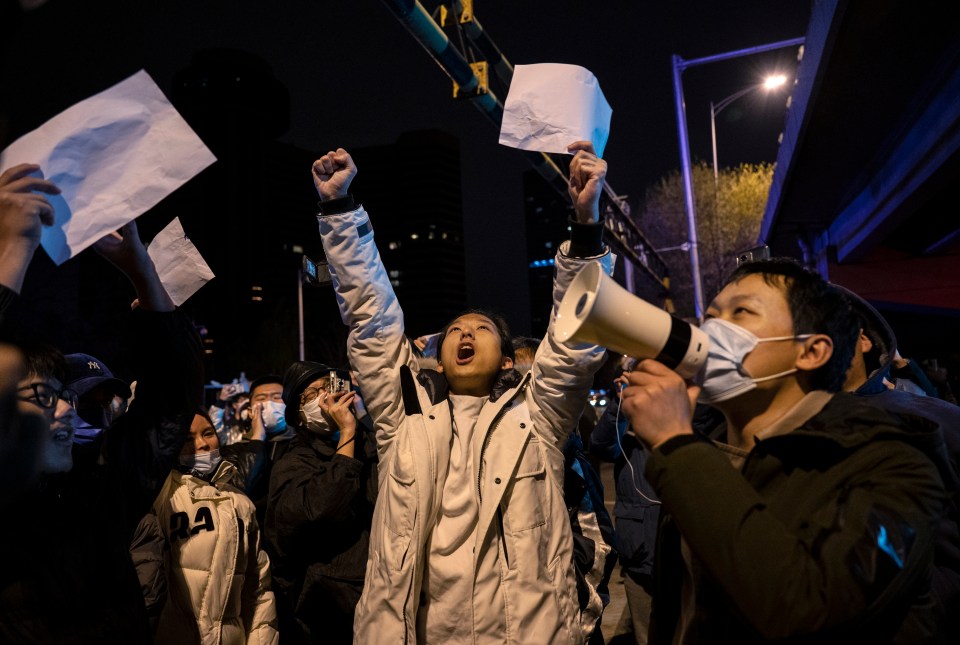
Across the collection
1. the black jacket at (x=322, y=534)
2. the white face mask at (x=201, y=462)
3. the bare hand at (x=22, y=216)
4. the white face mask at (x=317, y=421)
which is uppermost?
the bare hand at (x=22, y=216)

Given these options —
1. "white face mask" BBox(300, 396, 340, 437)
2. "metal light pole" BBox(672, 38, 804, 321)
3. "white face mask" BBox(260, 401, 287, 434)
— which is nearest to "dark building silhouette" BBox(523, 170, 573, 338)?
"metal light pole" BBox(672, 38, 804, 321)

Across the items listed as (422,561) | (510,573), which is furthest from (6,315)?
(510,573)

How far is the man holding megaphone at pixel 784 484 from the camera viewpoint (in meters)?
1.40

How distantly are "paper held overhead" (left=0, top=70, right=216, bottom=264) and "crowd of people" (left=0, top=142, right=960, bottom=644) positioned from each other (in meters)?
0.07

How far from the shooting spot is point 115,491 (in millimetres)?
2330

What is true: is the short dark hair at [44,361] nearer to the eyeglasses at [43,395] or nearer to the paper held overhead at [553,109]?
the eyeglasses at [43,395]

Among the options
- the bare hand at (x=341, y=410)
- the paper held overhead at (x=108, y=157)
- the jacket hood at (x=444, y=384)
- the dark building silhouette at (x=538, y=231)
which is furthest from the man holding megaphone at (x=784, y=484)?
the dark building silhouette at (x=538, y=231)

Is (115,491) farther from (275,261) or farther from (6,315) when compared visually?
(275,261)

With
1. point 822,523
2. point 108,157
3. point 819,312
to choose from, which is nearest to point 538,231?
point 819,312

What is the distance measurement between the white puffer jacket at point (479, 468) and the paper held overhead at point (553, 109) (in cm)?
52

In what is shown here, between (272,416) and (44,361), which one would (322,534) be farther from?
→ (272,416)

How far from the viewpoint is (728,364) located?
180cm

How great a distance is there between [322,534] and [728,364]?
246 centimetres

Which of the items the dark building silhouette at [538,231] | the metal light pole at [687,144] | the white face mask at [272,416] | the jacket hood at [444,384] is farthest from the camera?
the dark building silhouette at [538,231]
